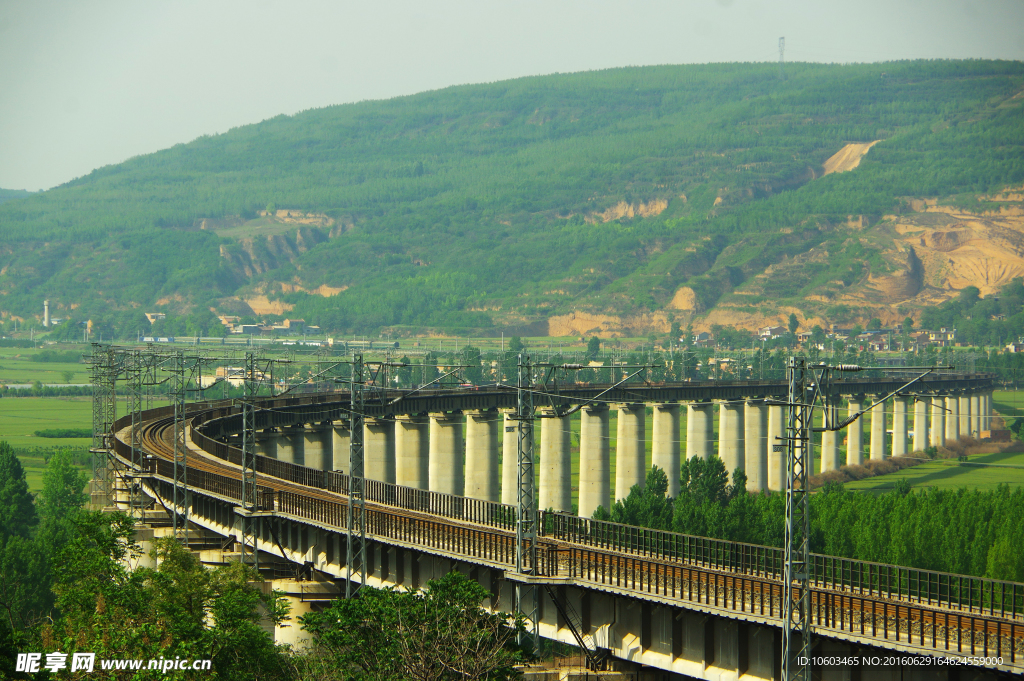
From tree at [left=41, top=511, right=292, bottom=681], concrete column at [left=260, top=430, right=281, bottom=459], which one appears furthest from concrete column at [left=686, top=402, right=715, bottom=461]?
tree at [left=41, top=511, right=292, bottom=681]

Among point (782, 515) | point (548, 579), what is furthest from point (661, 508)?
point (548, 579)

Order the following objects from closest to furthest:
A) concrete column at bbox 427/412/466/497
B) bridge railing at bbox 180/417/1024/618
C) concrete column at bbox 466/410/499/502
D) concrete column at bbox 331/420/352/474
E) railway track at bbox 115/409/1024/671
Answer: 1. railway track at bbox 115/409/1024/671
2. bridge railing at bbox 180/417/1024/618
3. concrete column at bbox 466/410/499/502
4. concrete column at bbox 427/412/466/497
5. concrete column at bbox 331/420/352/474

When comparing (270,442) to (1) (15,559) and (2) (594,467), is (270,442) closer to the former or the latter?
(1) (15,559)

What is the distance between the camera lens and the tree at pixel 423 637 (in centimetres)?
4069

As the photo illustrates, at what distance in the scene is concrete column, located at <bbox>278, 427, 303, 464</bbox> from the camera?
4446 inches

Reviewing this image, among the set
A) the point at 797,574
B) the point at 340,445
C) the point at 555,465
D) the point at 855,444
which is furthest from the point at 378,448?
the point at 855,444

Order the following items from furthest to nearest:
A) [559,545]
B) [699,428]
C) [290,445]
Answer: [699,428] → [290,445] → [559,545]

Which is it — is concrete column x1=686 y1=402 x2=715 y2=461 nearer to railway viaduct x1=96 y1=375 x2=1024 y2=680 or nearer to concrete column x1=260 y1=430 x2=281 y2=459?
railway viaduct x1=96 y1=375 x2=1024 y2=680

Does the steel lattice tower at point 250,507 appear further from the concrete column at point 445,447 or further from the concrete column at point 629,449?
the concrete column at point 629,449

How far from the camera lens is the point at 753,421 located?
486 feet

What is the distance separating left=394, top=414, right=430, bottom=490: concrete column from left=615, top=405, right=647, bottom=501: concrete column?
2157 centimetres

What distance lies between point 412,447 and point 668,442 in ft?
104

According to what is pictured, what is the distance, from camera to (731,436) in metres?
145

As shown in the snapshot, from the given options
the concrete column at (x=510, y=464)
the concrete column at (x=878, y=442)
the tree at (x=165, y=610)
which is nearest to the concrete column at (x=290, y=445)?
the concrete column at (x=510, y=464)
